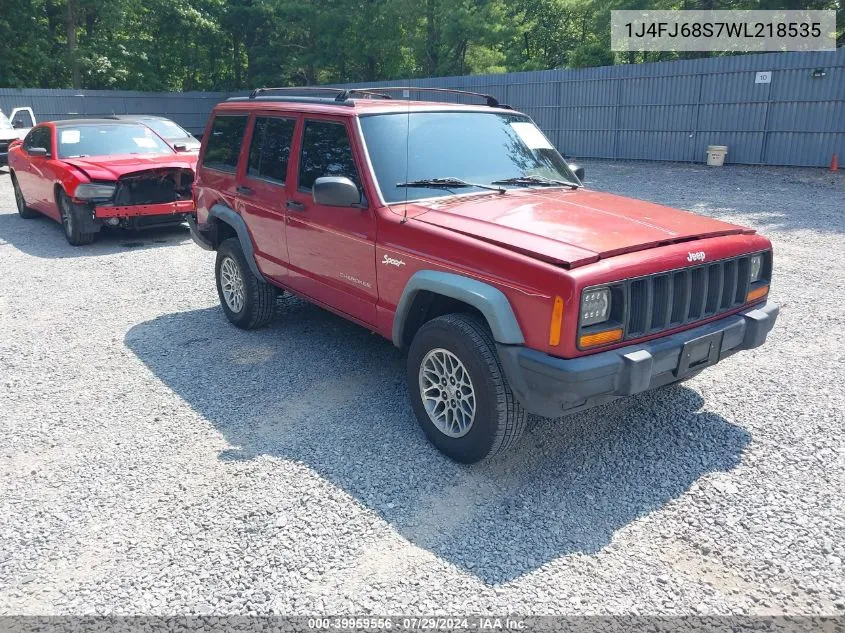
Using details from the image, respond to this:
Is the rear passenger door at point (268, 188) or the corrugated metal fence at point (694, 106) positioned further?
the corrugated metal fence at point (694, 106)

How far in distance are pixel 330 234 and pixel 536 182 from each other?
Result: 1.49 metres

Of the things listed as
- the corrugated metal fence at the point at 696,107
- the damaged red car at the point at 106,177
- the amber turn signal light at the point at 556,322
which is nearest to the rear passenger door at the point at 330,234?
the amber turn signal light at the point at 556,322

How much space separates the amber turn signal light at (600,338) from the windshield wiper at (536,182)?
159 centimetres

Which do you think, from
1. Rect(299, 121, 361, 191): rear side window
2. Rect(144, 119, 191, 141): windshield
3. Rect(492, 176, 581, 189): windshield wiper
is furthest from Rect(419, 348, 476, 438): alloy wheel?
Rect(144, 119, 191, 141): windshield

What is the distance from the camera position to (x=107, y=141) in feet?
33.9

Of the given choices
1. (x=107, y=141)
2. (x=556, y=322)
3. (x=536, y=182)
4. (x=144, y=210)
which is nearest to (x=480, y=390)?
(x=556, y=322)

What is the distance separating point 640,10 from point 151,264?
20102 millimetres

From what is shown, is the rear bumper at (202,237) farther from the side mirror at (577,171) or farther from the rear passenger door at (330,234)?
the side mirror at (577,171)

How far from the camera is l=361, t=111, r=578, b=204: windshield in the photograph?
4227mm

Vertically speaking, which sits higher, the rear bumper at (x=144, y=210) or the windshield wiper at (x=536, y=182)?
the windshield wiper at (x=536, y=182)

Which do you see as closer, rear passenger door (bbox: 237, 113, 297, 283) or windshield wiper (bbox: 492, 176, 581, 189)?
windshield wiper (bbox: 492, 176, 581, 189)

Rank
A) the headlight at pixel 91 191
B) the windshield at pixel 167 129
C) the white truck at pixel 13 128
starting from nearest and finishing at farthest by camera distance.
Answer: the headlight at pixel 91 191
the windshield at pixel 167 129
the white truck at pixel 13 128

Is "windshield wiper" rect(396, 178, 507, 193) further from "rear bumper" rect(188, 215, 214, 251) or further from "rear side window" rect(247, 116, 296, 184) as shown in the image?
"rear bumper" rect(188, 215, 214, 251)

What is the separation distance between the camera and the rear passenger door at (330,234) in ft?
14.0
